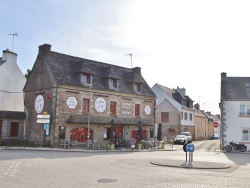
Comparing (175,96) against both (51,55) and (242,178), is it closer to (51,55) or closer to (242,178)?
(51,55)

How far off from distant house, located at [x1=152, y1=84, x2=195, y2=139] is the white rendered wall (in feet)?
74.8

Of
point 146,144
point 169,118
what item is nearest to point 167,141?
point 169,118

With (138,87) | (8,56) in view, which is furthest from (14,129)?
(138,87)

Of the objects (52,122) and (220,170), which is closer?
(220,170)

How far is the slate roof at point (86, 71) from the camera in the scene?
31641 millimetres

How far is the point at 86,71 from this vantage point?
32.7 meters

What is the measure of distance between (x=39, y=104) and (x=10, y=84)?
6776 millimetres

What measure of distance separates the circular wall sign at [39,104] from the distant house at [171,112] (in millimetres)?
24189

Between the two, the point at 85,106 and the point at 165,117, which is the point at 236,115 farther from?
the point at 165,117

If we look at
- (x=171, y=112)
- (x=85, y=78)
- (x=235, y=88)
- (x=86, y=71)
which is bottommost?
(x=171, y=112)

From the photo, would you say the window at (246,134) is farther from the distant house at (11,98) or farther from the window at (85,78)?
the distant house at (11,98)

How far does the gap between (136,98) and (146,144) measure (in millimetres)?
6739

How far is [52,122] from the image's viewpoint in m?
30.0

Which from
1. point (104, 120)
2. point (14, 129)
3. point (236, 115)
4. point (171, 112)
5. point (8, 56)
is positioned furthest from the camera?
point (171, 112)
